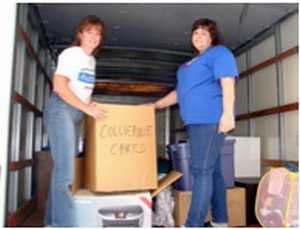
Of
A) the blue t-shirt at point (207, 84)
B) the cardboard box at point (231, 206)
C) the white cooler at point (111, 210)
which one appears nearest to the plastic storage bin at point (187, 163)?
the cardboard box at point (231, 206)

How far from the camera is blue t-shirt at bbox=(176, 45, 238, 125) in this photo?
190 centimetres

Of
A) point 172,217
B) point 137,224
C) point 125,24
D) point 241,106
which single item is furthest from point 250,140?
point 137,224

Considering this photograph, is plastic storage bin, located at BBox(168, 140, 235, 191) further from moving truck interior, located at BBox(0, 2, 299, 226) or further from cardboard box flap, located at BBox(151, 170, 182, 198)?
cardboard box flap, located at BBox(151, 170, 182, 198)

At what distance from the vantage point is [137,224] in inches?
82.4

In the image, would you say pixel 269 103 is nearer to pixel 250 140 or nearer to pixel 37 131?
pixel 250 140

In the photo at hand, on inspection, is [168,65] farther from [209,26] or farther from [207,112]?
[207,112]

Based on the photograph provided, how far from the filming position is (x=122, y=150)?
2135 mm

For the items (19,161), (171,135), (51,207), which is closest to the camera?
(51,207)

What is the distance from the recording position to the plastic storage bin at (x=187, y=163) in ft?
8.98

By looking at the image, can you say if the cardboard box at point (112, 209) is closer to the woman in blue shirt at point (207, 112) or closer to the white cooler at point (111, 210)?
the white cooler at point (111, 210)

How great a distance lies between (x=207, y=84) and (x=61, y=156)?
2.77 ft

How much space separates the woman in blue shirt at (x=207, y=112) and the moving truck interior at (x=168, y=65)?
2.54 ft

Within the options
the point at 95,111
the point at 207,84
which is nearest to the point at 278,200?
the point at 207,84

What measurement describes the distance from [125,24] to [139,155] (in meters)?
1.61
